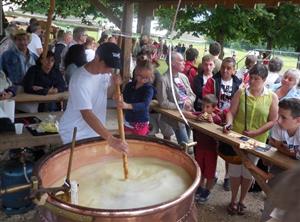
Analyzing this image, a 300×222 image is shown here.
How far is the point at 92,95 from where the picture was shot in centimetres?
296

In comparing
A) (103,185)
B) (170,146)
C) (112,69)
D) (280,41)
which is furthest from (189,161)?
(280,41)

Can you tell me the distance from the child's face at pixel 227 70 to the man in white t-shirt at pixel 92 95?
6.55ft

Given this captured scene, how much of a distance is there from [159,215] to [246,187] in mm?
2538

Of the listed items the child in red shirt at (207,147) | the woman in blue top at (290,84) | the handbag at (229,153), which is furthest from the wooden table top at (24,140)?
the woman in blue top at (290,84)

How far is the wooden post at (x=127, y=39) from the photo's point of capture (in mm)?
6648

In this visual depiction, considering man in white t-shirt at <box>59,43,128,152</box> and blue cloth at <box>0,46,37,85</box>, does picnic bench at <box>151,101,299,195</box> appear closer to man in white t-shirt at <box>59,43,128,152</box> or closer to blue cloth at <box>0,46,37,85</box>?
man in white t-shirt at <box>59,43,128,152</box>

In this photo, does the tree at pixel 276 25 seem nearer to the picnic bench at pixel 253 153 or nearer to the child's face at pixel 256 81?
the child's face at pixel 256 81

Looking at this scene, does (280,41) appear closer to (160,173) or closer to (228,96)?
(228,96)

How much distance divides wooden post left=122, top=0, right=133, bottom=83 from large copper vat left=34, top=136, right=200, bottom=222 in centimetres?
384

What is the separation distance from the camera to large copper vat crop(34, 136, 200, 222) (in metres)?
1.82

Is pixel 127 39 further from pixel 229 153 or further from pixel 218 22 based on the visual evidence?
pixel 218 22

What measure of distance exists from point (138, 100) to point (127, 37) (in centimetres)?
301

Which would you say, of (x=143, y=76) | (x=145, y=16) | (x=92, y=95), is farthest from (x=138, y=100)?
(x=145, y=16)

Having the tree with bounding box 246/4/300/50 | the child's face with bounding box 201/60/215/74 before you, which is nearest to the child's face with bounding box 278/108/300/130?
the child's face with bounding box 201/60/215/74
